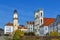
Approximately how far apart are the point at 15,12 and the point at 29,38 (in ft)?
236

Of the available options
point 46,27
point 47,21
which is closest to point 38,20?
point 47,21

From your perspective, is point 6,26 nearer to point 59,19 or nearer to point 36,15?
point 36,15

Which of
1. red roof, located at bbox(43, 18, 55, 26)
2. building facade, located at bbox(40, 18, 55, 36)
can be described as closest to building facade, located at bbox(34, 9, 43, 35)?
red roof, located at bbox(43, 18, 55, 26)

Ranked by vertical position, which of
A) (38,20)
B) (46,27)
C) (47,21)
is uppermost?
(38,20)

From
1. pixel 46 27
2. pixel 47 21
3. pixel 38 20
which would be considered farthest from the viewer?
pixel 38 20

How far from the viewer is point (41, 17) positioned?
11069 cm

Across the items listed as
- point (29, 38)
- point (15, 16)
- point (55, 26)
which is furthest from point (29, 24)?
point (29, 38)

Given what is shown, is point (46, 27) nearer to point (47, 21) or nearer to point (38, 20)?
point (47, 21)

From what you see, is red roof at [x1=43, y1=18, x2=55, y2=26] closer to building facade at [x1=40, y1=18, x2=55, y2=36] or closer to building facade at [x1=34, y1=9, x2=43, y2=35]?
building facade at [x1=40, y1=18, x2=55, y2=36]

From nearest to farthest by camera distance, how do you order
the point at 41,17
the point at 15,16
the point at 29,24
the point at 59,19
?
1. the point at 59,19
2. the point at 41,17
3. the point at 15,16
4. the point at 29,24

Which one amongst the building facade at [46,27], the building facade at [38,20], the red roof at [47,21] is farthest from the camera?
the building facade at [38,20]

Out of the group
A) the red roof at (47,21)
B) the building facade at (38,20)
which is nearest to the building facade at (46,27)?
the red roof at (47,21)

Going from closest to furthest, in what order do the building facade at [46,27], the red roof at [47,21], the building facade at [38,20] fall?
the building facade at [46,27]
the red roof at [47,21]
the building facade at [38,20]

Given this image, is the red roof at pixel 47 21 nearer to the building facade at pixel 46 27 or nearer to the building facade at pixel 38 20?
the building facade at pixel 46 27
